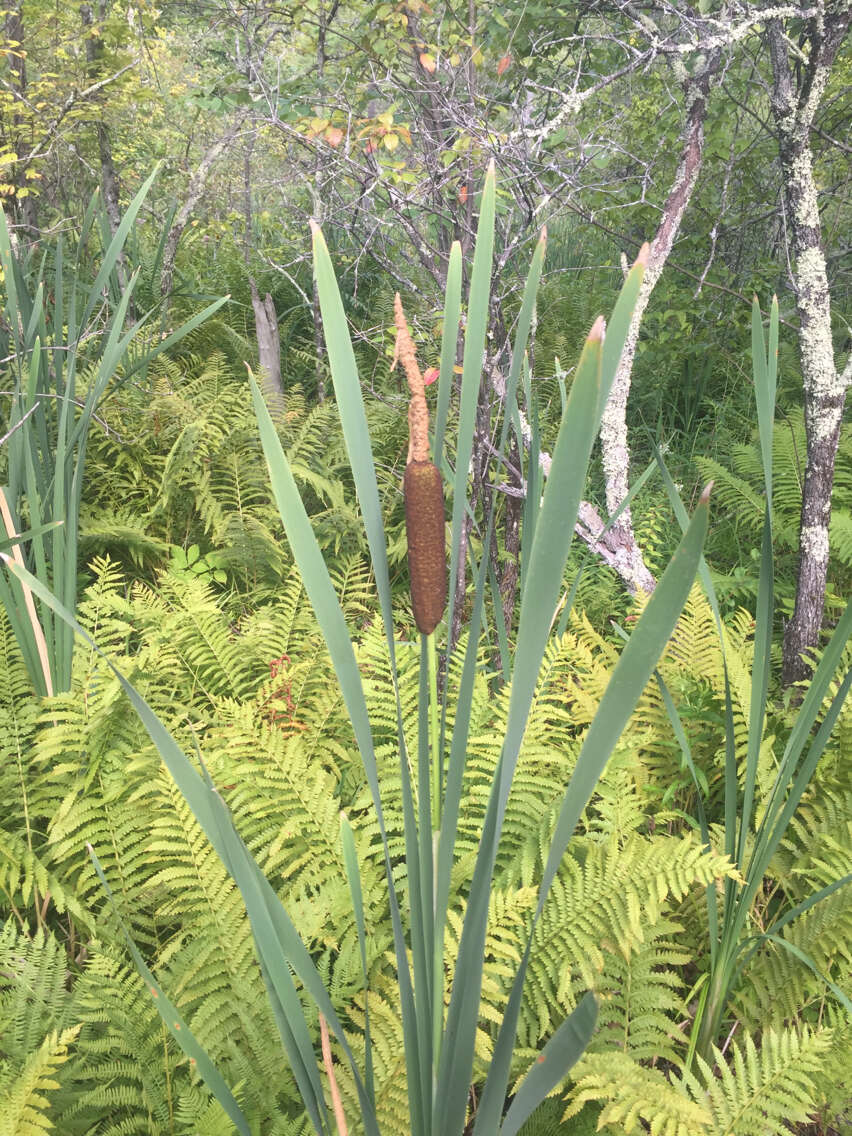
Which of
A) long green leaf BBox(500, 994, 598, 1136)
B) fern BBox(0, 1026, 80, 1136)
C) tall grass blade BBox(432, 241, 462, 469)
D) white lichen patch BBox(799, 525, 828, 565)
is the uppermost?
tall grass blade BBox(432, 241, 462, 469)

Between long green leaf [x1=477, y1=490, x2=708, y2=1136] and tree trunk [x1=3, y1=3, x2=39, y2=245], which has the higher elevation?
tree trunk [x1=3, y1=3, x2=39, y2=245]

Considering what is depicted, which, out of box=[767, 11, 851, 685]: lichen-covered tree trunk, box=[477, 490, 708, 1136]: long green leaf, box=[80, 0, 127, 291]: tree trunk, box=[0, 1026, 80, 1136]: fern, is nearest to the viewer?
box=[477, 490, 708, 1136]: long green leaf

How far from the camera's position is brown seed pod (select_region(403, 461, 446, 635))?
51 cm

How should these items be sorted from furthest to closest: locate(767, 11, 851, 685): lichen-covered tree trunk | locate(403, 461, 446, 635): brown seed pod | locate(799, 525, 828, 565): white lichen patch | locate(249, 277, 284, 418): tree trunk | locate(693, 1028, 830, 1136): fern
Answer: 1. locate(249, 277, 284, 418): tree trunk
2. locate(799, 525, 828, 565): white lichen patch
3. locate(767, 11, 851, 685): lichen-covered tree trunk
4. locate(693, 1028, 830, 1136): fern
5. locate(403, 461, 446, 635): brown seed pod

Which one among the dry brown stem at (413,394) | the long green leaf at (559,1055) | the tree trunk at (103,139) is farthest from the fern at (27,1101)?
the tree trunk at (103,139)

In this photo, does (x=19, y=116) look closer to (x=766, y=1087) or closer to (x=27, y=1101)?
(x=27, y=1101)

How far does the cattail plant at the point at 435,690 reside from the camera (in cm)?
43

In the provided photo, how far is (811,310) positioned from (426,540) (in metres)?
1.80

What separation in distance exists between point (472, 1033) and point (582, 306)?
429cm

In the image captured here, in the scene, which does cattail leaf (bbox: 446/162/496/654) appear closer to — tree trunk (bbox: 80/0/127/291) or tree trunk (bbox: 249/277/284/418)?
tree trunk (bbox: 249/277/284/418)

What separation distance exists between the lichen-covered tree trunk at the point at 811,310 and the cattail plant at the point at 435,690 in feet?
5.04

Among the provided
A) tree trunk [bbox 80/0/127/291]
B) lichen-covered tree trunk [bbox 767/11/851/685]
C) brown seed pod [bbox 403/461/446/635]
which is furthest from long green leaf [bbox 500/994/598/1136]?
tree trunk [bbox 80/0/127/291]

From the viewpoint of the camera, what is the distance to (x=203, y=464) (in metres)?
3.01

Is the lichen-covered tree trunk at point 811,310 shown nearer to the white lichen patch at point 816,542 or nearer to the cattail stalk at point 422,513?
the white lichen patch at point 816,542
